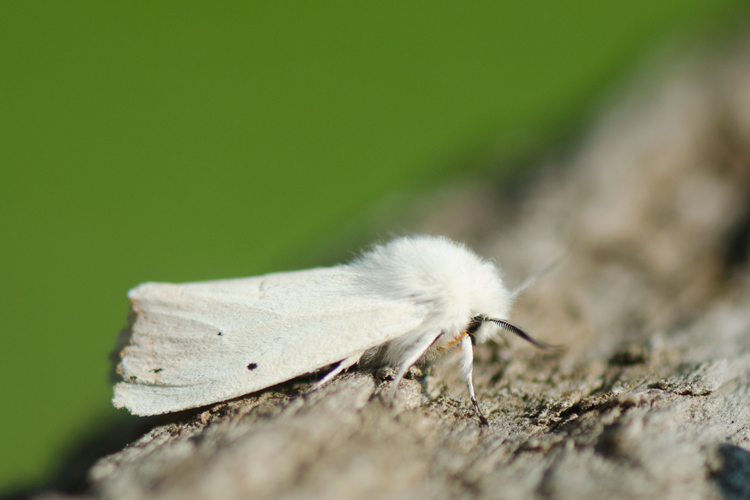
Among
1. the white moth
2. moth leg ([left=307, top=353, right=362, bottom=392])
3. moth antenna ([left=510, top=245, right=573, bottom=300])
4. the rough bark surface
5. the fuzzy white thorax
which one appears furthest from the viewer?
Answer: moth antenna ([left=510, top=245, right=573, bottom=300])

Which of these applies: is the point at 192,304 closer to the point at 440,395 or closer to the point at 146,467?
the point at 146,467

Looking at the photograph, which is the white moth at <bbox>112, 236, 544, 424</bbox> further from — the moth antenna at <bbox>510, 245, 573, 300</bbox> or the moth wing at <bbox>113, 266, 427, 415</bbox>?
the moth antenna at <bbox>510, 245, 573, 300</bbox>

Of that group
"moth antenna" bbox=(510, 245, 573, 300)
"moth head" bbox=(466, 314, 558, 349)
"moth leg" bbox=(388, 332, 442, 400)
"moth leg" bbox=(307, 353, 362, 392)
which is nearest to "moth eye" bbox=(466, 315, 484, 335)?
"moth head" bbox=(466, 314, 558, 349)

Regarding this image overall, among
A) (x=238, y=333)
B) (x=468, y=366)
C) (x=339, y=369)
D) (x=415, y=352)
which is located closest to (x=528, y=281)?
(x=468, y=366)

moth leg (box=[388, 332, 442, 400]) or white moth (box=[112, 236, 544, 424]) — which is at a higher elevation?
white moth (box=[112, 236, 544, 424])

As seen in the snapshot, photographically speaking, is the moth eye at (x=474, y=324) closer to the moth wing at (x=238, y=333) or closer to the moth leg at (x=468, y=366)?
the moth leg at (x=468, y=366)

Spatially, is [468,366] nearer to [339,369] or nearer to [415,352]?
[415,352]
